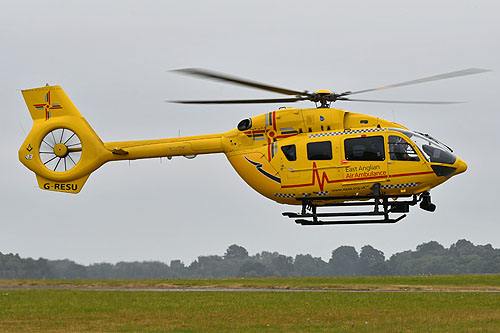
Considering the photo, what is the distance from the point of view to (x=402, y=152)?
23.9 m

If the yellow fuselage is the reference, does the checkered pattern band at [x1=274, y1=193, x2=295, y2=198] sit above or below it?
below

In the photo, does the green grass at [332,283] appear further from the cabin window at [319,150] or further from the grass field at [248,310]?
the cabin window at [319,150]

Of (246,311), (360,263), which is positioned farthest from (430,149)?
(360,263)

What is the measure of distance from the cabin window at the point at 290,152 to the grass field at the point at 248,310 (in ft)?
23.8

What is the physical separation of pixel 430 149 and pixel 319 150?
11.8ft

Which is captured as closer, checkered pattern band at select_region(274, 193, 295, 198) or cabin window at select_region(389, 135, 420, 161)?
cabin window at select_region(389, 135, 420, 161)

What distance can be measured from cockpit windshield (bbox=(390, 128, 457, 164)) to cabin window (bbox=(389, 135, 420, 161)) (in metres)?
0.30

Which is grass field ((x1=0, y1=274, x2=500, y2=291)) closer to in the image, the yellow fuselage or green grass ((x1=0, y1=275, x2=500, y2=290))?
green grass ((x1=0, y1=275, x2=500, y2=290))

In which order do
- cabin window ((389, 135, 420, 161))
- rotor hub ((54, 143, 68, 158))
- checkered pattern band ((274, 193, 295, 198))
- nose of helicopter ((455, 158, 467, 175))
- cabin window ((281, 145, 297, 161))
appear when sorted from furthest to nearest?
rotor hub ((54, 143, 68, 158)), checkered pattern band ((274, 193, 295, 198)), cabin window ((281, 145, 297, 161)), nose of helicopter ((455, 158, 467, 175)), cabin window ((389, 135, 420, 161))

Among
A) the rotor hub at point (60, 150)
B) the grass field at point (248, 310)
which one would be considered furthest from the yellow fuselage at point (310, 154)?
the grass field at point (248, 310)

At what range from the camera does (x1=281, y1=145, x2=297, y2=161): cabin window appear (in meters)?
24.8

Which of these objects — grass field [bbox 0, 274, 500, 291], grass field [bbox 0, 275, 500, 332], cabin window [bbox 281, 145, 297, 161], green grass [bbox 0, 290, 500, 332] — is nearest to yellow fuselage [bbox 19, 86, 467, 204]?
cabin window [bbox 281, 145, 297, 161]

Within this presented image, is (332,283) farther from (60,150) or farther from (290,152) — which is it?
(290,152)

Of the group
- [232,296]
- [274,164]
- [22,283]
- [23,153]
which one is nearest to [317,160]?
[274,164]
